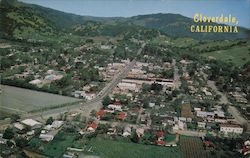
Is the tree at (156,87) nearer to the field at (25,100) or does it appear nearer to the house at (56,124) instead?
the field at (25,100)

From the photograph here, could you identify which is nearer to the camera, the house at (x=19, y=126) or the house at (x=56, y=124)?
the house at (x=19, y=126)

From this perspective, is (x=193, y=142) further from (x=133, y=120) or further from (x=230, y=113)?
(x=230, y=113)

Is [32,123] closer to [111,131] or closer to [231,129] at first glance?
[111,131]

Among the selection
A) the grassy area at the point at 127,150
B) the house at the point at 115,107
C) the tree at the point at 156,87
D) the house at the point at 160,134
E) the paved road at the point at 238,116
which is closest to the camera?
the grassy area at the point at 127,150

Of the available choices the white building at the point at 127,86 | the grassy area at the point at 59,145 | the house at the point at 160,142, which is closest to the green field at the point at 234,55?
the white building at the point at 127,86

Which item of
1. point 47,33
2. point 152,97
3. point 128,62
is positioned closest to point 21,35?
point 47,33

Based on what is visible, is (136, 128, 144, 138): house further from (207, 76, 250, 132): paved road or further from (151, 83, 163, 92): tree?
(151, 83, 163, 92): tree

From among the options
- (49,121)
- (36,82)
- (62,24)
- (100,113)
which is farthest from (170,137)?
(62,24)

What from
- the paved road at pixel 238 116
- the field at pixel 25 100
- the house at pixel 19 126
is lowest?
the paved road at pixel 238 116
